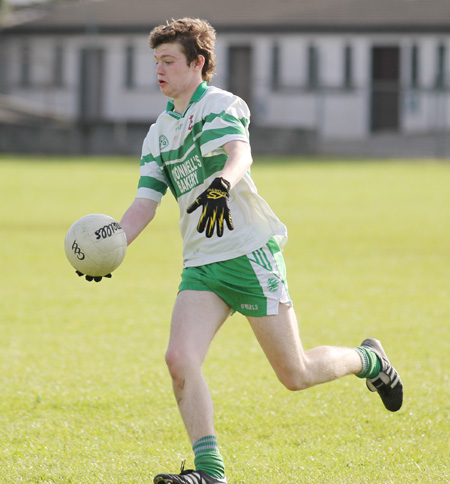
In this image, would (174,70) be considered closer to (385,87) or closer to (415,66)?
(385,87)

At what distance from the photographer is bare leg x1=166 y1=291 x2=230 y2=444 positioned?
14.5 ft

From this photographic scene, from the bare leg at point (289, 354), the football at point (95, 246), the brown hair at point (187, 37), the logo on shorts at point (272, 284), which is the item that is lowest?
the bare leg at point (289, 354)

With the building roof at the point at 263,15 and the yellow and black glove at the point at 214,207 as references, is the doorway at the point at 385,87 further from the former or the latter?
the yellow and black glove at the point at 214,207

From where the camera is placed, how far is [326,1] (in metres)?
46.7

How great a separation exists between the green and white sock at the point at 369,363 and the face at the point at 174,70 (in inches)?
72.0

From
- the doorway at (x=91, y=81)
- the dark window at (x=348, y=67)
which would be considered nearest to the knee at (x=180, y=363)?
the dark window at (x=348, y=67)

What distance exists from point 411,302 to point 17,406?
5100 mm

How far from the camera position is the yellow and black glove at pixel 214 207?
14.1 feet

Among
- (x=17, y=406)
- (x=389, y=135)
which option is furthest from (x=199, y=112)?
(x=389, y=135)

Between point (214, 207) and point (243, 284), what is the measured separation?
58 centimetres

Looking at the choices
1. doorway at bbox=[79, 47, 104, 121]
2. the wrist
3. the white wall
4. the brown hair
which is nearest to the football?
the wrist

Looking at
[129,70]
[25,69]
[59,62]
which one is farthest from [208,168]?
[25,69]

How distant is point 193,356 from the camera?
4480mm

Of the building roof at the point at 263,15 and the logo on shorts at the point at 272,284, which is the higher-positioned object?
the building roof at the point at 263,15
